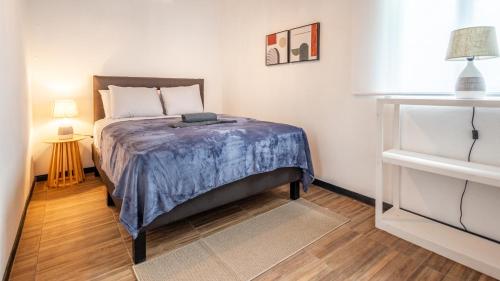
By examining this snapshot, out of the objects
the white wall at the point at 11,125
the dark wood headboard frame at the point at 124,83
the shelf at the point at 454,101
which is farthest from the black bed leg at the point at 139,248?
the dark wood headboard frame at the point at 124,83

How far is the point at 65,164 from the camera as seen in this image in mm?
2936

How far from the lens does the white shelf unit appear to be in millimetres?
1502

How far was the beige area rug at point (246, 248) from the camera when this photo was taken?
1514 mm

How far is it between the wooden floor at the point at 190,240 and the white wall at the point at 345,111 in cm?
39

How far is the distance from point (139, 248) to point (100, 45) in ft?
8.93

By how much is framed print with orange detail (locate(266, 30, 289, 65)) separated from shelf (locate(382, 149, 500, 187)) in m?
1.63

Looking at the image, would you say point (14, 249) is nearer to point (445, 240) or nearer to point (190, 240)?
point (190, 240)

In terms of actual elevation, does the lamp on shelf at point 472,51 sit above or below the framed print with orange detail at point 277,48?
below

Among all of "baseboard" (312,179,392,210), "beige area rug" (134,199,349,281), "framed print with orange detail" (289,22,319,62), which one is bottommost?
"beige area rug" (134,199,349,281)

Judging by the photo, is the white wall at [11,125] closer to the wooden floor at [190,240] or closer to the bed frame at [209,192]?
the wooden floor at [190,240]

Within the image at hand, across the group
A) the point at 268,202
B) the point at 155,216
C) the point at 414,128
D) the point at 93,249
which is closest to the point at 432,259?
the point at 414,128

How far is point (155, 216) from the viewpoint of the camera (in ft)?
5.07

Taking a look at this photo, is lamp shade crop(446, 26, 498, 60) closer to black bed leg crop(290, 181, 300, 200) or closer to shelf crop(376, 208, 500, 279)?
shelf crop(376, 208, 500, 279)

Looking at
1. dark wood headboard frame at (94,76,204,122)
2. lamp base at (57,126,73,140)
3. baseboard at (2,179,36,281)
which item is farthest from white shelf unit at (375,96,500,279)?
lamp base at (57,126,73,140)
